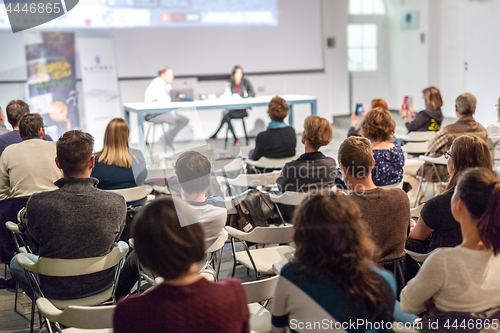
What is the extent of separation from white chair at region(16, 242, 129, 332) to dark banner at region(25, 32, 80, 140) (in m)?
5.06

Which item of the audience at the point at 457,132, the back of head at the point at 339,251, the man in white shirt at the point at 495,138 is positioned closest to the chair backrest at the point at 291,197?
the back of head at the point at 339,251

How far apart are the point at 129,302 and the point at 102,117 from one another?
6909mm

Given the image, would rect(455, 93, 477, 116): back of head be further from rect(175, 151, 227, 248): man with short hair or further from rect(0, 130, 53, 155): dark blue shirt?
rect(0, 130, 53, 155): dark blue shirt

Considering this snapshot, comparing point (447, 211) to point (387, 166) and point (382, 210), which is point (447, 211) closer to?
point (382, 210)

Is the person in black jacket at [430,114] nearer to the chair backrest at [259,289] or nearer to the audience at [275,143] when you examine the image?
the audience at [275,143]

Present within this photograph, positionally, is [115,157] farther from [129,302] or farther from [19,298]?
[129,302]

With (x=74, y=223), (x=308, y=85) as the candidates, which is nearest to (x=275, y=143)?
(x=74, y=223)

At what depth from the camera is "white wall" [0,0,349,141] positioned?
8.37m

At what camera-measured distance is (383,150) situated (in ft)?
10.6

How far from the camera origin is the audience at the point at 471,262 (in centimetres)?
148

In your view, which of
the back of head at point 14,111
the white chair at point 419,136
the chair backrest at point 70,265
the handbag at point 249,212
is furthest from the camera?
the white chair at point 419,136

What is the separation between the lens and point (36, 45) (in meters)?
6.82

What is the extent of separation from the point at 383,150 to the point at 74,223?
6.93 feet

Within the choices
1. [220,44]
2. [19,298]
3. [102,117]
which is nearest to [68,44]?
[102,117]
